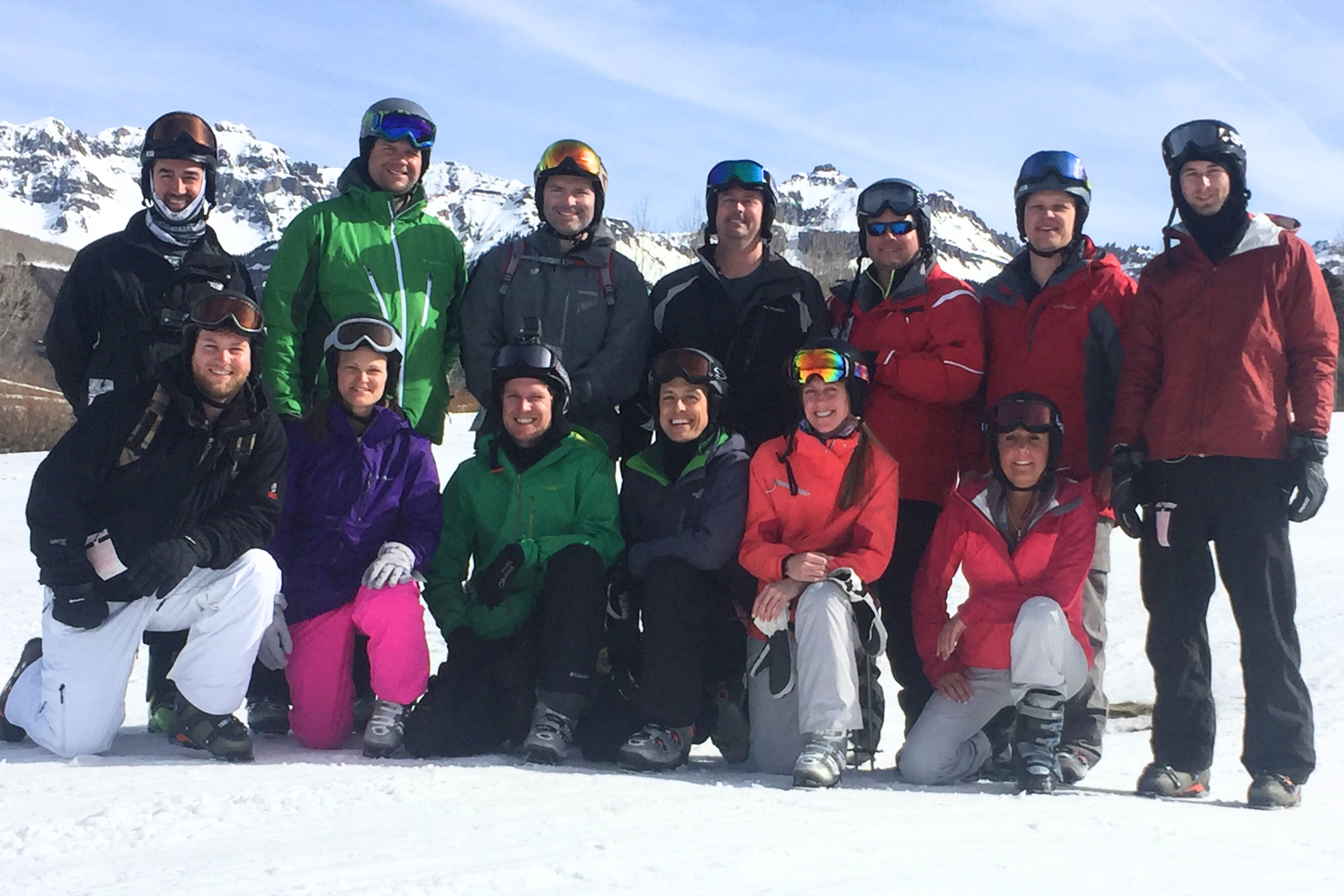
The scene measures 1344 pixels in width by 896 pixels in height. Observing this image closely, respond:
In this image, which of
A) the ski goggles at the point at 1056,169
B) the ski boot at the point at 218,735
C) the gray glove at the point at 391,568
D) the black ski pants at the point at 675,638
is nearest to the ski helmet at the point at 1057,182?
the ski goggles at the point at 1056,169

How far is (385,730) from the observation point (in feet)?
14.0

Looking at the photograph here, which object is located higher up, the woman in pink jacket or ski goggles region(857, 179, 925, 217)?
ski goggles region(857, 179, 925, 217)

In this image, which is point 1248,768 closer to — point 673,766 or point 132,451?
point 673,766

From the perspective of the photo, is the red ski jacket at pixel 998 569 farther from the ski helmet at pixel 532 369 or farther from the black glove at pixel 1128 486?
the ski helmet at pixel 532 369

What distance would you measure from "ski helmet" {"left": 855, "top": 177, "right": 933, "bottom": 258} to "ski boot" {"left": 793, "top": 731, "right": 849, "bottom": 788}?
217 centimetres

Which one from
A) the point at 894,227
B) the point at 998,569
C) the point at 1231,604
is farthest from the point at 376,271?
the point at 1231,604

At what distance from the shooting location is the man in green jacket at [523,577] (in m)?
4.37

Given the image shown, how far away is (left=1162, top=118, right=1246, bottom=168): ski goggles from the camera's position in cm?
422

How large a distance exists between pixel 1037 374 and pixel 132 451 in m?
3.69

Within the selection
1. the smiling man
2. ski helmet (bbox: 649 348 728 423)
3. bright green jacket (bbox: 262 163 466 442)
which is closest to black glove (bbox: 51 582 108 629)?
the smiling man

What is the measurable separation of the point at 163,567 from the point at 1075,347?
12.3 ft

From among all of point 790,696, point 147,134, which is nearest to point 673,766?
point 790,696

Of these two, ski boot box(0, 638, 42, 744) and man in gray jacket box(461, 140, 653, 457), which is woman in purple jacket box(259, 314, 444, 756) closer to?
man in gray jacket box(461, 140, 653, 457)

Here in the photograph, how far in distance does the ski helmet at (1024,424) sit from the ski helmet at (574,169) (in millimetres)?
2094
